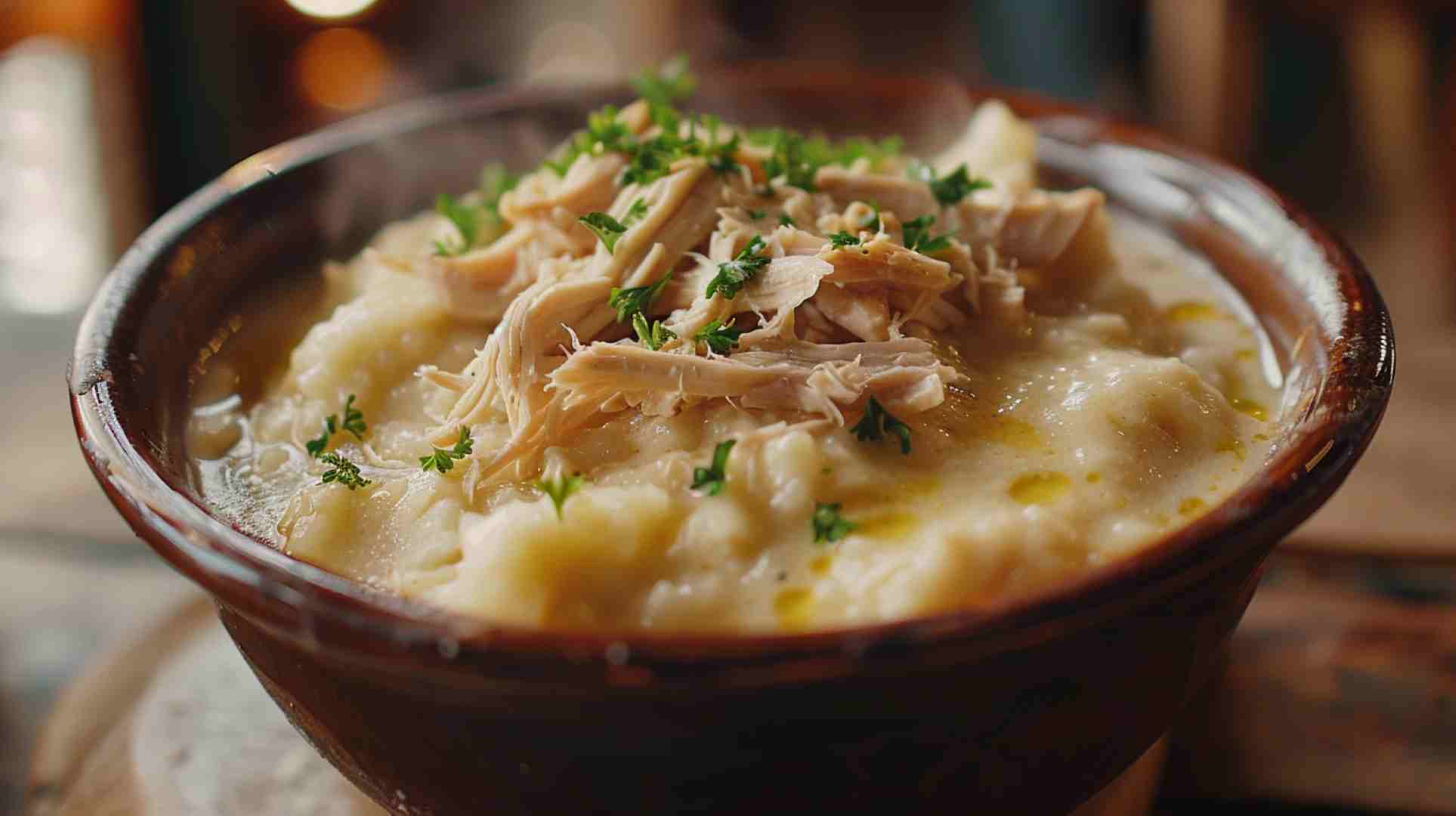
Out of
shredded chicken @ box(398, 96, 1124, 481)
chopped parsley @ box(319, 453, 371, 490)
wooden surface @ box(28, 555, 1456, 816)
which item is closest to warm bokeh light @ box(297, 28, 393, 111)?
wooden surface @ box(28, 555, 1456, 816)

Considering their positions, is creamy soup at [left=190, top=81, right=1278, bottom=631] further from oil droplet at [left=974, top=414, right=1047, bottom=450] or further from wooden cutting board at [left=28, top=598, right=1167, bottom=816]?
wooden cutting board at [left=28, top=598, right=1167, bottom=816]

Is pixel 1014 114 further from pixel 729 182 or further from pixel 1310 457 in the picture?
pixel 1310 457

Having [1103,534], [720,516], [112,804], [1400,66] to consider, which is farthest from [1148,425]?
[1400,66]

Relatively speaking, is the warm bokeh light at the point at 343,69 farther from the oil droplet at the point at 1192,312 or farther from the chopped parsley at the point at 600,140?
the oil droplet at the point at 1192,312

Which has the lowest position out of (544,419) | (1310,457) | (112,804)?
(112,804)

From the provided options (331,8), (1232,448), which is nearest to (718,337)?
(1232,448)

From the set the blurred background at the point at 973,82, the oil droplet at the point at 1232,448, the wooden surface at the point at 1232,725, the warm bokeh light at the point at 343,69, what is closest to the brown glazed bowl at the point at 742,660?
the oil droplet at the point at 1232,448
